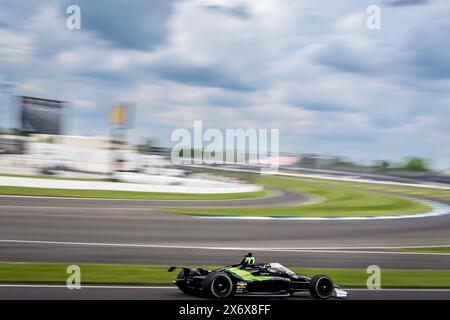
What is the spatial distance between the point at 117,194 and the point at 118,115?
116 cm

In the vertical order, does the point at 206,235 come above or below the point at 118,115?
below

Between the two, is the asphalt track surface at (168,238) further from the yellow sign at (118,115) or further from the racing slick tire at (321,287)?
the yellow sign at (118,115)

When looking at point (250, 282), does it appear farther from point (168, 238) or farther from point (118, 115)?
point (118, 115)

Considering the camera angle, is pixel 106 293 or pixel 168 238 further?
pixel 168 238

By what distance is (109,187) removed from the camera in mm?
7262

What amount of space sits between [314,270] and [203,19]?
3.12 meters

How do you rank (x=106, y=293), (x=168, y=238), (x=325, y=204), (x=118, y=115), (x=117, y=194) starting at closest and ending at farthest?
(x=106, y=293) < (x=118, y=115) < (x=168, y=238) < (x=117, y=194) < (x=325, y=204)

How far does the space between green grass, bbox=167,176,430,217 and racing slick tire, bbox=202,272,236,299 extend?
1471mm

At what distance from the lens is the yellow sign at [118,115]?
6375 mm

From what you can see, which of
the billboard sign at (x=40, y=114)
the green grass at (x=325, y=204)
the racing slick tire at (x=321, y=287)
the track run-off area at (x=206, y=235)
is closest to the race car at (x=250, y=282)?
the racing slick tire at (x=321, y=287)

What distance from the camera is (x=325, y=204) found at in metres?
8.02

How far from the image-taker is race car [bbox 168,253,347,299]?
5.67 meters

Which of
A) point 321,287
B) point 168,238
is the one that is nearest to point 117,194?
Answer: point 168,238
